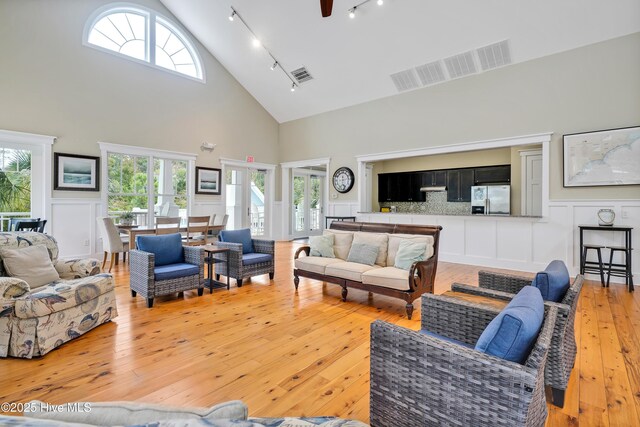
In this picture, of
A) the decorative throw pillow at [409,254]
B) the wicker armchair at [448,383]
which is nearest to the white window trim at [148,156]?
the decorative throw pillow at [409,254]

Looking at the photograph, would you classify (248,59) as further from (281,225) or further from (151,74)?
(281,225)

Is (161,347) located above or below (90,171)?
below

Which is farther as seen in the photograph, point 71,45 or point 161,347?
point 71,45

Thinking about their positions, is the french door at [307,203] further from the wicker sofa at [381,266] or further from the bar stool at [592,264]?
the bar stool at [592,264]

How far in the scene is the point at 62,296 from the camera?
2551 millimetres

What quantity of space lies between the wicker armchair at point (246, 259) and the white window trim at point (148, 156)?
3.25 m

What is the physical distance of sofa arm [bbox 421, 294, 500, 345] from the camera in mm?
1878

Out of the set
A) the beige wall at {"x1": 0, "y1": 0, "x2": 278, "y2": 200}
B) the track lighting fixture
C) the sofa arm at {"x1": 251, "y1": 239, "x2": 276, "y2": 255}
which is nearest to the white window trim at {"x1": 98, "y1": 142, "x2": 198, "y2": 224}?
the beige wall at {"x1": 0, "y1": 0, "x2": 278, "y2": 200}

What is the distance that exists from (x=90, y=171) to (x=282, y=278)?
436 centimetres

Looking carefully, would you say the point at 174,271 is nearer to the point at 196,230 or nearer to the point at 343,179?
the point at 196,230

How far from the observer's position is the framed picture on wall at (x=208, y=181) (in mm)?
7699

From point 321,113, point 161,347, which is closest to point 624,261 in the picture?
point 161,347

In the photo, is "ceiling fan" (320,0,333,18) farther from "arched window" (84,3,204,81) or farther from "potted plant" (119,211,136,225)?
"potted plant" (119,211,136,225)

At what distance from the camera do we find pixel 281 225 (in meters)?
9.64
